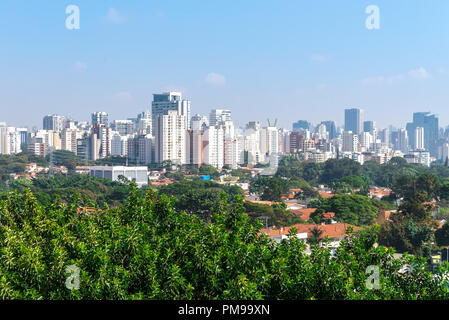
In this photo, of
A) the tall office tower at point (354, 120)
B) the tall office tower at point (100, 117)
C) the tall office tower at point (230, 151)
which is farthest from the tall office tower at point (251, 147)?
the tall office tower at point (354, 120)

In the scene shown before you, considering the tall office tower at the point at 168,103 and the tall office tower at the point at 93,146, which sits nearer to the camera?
the tall office tower at the point at 93,146

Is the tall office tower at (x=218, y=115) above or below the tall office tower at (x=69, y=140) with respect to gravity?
above

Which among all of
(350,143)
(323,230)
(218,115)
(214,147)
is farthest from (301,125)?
(323,230)

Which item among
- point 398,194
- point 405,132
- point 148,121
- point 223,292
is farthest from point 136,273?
point 405,132

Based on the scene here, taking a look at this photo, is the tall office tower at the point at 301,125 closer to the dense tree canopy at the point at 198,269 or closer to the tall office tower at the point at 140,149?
the tall office tower at the point at 140,149

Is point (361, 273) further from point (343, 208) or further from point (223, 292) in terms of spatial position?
point (343, 208)
